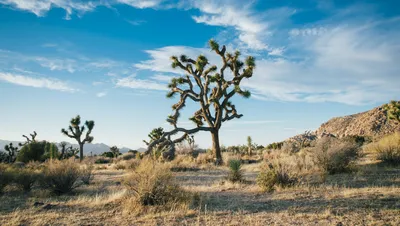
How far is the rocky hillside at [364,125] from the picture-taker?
51000 millimetres

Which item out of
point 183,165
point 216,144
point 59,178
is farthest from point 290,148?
point 59,178

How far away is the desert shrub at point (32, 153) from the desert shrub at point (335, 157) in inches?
1057

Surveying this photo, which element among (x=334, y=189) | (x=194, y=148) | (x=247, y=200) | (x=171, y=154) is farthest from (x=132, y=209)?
(x=194, y=148)

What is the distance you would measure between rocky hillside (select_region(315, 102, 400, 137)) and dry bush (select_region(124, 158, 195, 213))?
152ft

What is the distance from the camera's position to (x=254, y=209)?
21.6ft

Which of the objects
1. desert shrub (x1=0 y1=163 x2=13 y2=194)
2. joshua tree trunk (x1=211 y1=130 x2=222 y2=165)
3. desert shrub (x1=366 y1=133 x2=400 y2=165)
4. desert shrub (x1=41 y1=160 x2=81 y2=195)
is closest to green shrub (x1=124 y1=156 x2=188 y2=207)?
desert shrub (x1=41 y1=160 x2=81 y2=195)

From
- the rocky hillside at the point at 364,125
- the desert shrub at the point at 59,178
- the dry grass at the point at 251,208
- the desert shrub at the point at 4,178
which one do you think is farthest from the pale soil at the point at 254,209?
the rocky hillside at the point at 364,125

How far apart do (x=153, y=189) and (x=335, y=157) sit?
7062mm

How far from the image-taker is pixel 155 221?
230 inches

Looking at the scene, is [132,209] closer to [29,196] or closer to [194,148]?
[29,196]

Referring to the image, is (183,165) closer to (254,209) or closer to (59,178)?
(59,178)

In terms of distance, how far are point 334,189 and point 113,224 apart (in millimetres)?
5689

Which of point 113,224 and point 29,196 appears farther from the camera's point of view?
point 29,196

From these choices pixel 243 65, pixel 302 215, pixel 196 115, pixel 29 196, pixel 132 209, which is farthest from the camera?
pixel 196 115
